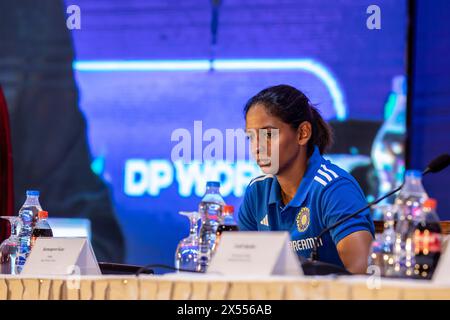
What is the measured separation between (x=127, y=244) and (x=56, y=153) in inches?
22.7

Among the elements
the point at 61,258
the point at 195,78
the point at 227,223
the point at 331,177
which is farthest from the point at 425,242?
the point at 195,78

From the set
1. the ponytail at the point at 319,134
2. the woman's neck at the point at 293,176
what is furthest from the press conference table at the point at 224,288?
the ponytail at the point at 319,134

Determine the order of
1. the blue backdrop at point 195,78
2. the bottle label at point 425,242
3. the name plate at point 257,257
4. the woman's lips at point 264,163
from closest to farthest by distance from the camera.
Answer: the name plate at point 257,257 → the bottle label at point 425,242 → the woman's lips at point 264,163 → the blue backdrop at point 195,78

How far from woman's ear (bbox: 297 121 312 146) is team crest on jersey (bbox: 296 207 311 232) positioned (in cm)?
22

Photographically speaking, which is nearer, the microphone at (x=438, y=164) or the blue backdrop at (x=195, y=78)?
the microphone at (x=438, y=164)

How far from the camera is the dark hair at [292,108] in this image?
2385 millimetres

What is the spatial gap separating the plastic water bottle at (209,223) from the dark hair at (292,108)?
53 centimetres

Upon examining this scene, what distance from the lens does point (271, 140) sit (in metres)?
2.37

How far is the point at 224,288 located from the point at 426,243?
0.41 metres

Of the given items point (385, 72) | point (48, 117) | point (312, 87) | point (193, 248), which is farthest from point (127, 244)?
point (193, 248)

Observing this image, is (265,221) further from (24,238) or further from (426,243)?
(426,243)

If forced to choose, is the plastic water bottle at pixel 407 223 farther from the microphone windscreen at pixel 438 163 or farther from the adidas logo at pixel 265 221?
the adidas logo at pixel 265 221

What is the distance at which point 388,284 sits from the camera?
125cm

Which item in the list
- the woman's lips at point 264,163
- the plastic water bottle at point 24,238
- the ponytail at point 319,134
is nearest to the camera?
the plastic water bottle at point 24,238
